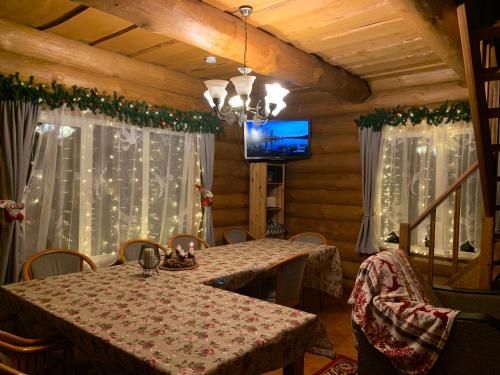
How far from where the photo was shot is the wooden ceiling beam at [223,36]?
92.9 inches

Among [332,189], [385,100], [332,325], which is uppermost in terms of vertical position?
[385,100]

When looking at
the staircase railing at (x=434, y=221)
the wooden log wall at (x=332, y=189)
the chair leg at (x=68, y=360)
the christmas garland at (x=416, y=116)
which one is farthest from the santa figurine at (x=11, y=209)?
the christmas garland at (x=416, y=116)

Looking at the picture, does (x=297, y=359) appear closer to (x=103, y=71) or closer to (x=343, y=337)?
(x=343, y=337)

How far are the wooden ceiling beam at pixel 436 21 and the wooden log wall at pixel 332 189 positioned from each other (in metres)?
2.06

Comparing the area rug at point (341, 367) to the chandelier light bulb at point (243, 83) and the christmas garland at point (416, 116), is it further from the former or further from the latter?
the christmas garland at point (416, 116)

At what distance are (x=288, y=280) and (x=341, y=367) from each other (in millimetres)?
779

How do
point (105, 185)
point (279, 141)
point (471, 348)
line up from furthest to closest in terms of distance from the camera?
point (279, 141) < point (105, 185) < point (471, 348)

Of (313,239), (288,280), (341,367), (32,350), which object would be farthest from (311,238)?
(32,350)

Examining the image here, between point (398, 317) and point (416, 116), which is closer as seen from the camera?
point (398, 317)

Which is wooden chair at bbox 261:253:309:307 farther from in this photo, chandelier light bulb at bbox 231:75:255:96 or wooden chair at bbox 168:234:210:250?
chandelier light bulb at bbox 231:75:255:96

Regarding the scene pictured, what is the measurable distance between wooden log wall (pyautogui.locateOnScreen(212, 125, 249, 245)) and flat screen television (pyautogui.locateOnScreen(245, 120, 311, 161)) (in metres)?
0.21

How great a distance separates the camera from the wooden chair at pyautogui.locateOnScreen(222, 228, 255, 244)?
4758 millimetres

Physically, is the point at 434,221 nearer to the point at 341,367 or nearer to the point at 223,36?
the point at 341,367

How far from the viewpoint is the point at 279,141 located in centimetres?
519
